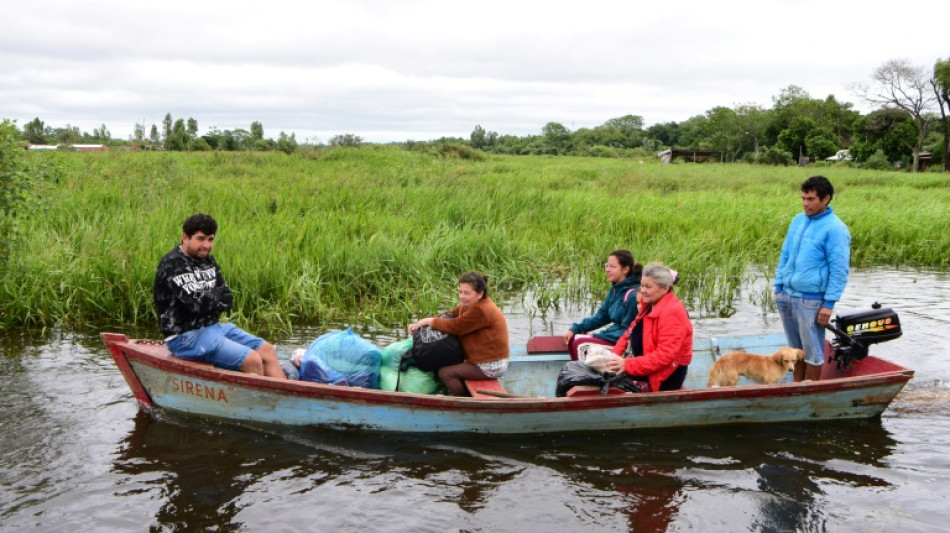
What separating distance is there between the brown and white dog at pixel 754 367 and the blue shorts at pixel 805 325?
3.5 inches

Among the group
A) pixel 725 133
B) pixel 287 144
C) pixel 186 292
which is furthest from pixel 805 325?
pixel 725 133

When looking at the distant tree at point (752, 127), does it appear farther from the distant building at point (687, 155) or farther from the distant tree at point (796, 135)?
the distant building at point (687, 155)

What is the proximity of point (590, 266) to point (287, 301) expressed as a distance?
450cm

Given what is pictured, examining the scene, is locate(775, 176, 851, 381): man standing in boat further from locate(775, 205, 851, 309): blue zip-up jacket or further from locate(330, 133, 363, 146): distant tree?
locate(330, 133, 363, 146): distant tree

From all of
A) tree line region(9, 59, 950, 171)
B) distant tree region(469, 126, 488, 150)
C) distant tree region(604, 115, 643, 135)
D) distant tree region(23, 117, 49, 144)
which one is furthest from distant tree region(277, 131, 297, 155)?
distant tree region(604, 115, 643, 135)

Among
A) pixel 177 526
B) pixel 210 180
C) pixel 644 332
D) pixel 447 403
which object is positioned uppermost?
pixel 210 180

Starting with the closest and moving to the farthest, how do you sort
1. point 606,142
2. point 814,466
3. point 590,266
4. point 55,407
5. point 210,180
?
1. point 814,466
2. point 55,407
3. point 590,266
4. point 210,180
5. point 606,142

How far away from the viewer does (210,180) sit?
1623cm

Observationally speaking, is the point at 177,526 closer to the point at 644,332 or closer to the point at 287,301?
the point at 644,332

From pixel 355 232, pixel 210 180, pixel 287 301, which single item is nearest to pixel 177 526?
pixel 287 301

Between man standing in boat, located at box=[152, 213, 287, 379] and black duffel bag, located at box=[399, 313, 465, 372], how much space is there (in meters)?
1.13

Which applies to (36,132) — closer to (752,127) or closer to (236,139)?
(236,139)

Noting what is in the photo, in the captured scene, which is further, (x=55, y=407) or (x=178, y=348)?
(x=55, y=407)

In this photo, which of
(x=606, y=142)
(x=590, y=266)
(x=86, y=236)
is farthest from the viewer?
(x=606, y=142)
